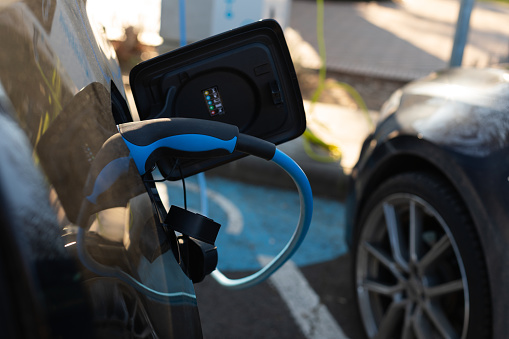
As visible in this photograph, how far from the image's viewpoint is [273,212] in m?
4.25

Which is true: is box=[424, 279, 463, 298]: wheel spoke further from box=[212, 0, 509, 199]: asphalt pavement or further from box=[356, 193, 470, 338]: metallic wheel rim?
box=[212, 0, 509, 199]: asphalt pavement

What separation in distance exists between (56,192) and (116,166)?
0.24 meters

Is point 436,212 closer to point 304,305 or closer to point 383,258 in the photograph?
point 383,258

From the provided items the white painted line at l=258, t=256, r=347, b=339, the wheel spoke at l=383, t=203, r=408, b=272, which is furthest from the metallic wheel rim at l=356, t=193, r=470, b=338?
the white painted line at l=258, t=256, r=347, b=339

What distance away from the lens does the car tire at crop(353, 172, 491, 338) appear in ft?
6.96

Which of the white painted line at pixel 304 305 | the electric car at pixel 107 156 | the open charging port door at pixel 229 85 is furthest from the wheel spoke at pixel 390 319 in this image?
the open charging port door at pixel 229 85

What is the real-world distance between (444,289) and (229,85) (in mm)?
1318

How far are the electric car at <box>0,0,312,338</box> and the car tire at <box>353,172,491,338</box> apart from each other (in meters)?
0.94

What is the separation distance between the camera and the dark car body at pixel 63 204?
0.65 m

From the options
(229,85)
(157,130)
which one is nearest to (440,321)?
(229,85)

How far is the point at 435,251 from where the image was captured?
7.70 feet

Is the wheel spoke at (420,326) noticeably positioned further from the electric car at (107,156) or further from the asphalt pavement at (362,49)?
the asphalt pavement at (362,49)

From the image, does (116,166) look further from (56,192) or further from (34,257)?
(34,257)

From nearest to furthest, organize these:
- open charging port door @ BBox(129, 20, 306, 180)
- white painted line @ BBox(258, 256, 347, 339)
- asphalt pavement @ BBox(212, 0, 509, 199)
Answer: open charging port door @ BBox(129, 20, 306, 180)
white painted line @ BBox(258, 256, 347, 339)
asphalt pavement @ BBox(212, 0, 509, 199)
